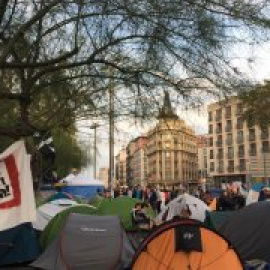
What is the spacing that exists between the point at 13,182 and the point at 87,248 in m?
3.61

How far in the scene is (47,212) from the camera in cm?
1650

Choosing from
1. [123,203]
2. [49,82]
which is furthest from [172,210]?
[49,82]

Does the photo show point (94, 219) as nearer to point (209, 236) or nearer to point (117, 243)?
point (117, 243)

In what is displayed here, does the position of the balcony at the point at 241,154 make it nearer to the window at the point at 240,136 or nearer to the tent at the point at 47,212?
the window at the point at 240,136

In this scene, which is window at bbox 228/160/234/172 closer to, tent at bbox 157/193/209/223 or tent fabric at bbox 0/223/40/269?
tent at bbox 157/193/209/223

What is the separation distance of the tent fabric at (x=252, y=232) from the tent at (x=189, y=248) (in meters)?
2.02

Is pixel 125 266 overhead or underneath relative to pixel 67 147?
underneath

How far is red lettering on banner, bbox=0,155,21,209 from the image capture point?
8.42 m

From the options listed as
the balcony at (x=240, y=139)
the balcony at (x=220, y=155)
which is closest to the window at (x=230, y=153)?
the balcony at (x=220, y=155)

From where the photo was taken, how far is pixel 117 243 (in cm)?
1204

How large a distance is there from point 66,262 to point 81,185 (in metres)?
22.5

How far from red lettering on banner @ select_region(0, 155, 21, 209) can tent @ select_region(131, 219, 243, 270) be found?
2234 millimetres

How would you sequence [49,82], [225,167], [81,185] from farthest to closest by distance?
1. [225,167]
2. [81,185]
3. [49,82]

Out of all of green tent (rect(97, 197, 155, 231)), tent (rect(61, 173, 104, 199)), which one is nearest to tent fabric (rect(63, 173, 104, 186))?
tent (rect(61, 173, 104, 199))
